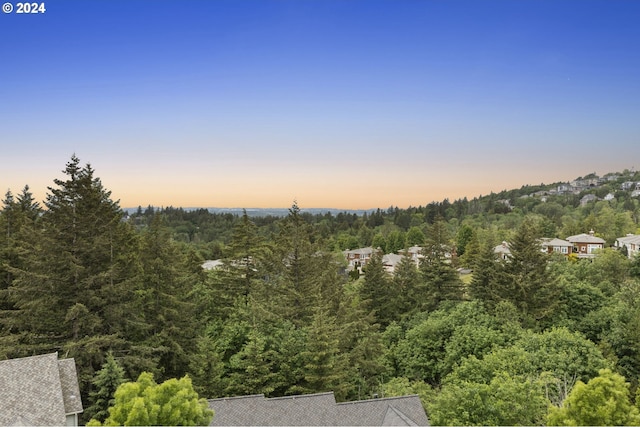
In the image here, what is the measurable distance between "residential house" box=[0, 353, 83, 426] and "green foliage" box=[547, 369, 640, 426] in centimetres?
1329

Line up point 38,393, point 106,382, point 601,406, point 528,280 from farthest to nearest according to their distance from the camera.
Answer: point 528,280, point 106,382, point 38,393, point 601,406

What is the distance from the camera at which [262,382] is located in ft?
60.8

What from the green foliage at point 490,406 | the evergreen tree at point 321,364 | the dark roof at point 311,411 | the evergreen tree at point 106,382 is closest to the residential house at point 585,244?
the evergreen tree at point 321,364

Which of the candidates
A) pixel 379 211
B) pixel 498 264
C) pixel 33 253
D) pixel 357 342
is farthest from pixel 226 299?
pixel 379 211

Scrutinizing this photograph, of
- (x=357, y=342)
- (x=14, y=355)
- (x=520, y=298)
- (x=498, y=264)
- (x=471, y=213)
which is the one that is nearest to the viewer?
(x=14, y=355)

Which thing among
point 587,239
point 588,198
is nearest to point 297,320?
point 587,239

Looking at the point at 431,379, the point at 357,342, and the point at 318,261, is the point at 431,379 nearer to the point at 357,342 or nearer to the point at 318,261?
the point at 357,342

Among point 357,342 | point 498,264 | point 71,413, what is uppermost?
point 498,264

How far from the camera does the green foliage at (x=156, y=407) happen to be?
816 centimetres

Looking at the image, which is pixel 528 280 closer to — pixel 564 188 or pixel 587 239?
pixel 587 239

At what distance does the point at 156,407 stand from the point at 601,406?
27.9 ft

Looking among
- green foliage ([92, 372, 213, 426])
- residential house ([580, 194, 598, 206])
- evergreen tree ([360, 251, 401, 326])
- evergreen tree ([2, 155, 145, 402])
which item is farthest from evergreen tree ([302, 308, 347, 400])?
residential house ([580, 194, 598, 206])

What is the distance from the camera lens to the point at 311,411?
14320mm

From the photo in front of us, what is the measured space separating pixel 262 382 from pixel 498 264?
61.3 ft
